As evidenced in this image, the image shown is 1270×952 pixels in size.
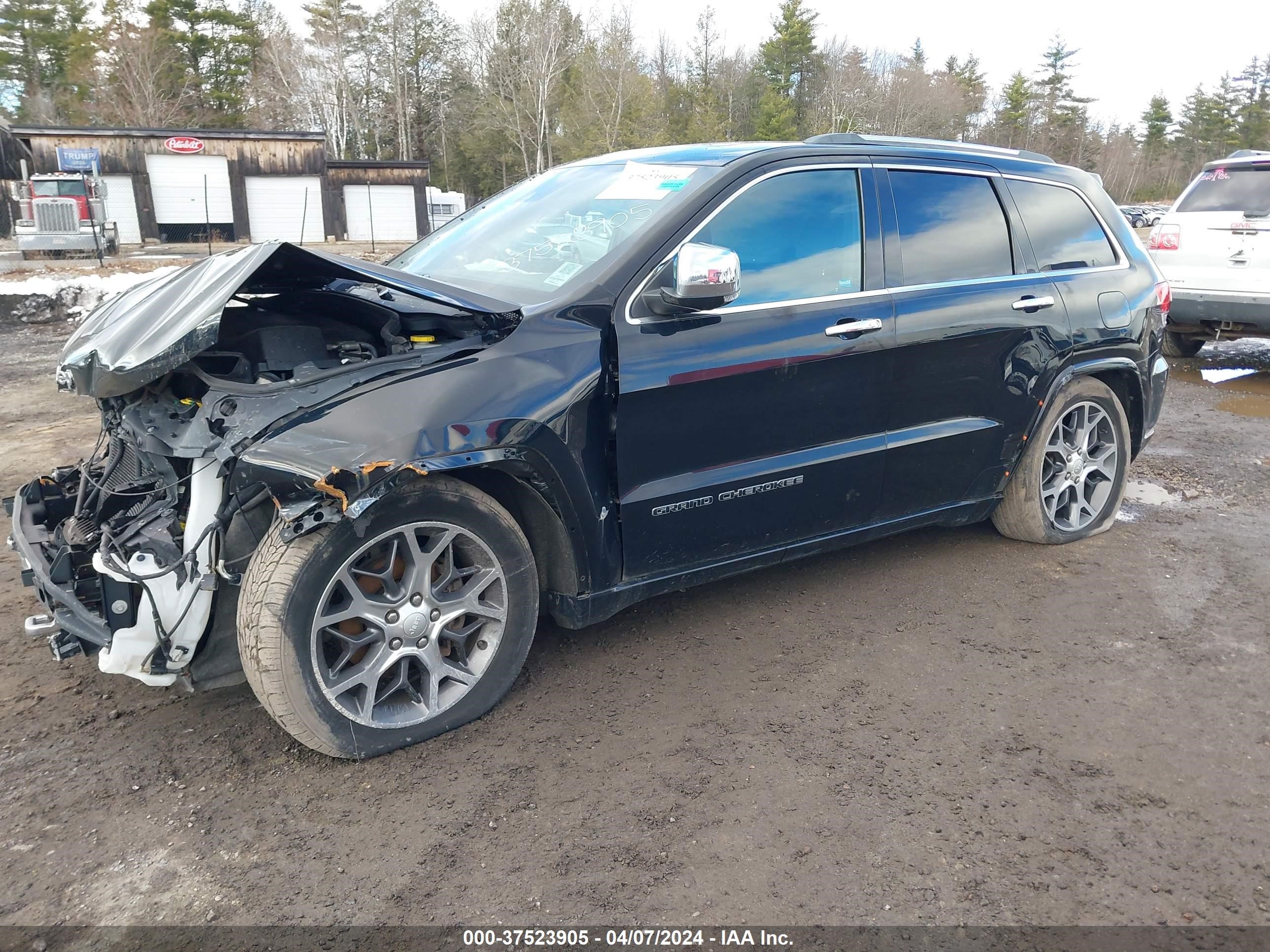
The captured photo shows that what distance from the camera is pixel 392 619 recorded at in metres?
2.85

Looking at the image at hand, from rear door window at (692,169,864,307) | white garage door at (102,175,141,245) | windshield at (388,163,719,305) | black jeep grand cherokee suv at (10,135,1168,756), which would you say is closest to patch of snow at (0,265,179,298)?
windshield at (388,163,719,305)

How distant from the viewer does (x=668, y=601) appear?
4.09 meters

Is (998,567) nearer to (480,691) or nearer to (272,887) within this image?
(480,691)

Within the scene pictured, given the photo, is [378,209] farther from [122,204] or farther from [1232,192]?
[1232,192]

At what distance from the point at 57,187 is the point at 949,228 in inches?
1019

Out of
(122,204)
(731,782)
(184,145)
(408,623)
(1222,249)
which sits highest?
(184,145)

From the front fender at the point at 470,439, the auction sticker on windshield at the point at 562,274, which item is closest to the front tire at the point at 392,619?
the front fender at the point at 470,439

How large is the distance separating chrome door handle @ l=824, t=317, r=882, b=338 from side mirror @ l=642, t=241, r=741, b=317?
0.56m

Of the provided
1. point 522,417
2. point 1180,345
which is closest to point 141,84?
point 1180,345

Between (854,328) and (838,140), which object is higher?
(838,140)

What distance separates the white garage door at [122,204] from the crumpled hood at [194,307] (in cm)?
3484

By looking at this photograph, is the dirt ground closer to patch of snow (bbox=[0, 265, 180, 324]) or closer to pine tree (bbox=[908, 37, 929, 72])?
patch of snow (bbox=[0, 265, 180, 324])

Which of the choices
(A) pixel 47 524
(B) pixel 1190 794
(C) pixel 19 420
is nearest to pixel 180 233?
(C) pixel 19 420

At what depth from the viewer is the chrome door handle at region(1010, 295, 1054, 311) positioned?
4168 mm
